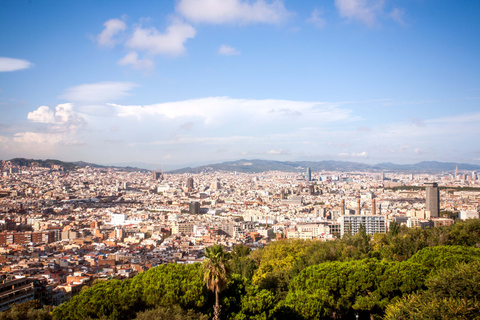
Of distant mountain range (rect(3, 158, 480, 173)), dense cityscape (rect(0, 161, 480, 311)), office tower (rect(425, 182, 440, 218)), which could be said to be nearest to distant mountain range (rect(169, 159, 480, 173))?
distant mountain range (rect(3, 158, 480, 173))

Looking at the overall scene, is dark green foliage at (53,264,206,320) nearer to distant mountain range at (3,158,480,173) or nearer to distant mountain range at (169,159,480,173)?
distant mountain range at (3,158,480,173)

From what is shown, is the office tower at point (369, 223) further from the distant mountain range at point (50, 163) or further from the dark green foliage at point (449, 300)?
the distant mountain range at point (50, 163)

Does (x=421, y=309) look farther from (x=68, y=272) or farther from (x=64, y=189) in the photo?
(x=64, y=189)

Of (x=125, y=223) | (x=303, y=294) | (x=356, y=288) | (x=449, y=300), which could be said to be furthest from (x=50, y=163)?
(x=449, y=300)

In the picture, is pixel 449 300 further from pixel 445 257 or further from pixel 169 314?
pixel 445 257

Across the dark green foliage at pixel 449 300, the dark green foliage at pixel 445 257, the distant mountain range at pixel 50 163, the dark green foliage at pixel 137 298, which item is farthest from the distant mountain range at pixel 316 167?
the dark green foliage at pixel 449 300

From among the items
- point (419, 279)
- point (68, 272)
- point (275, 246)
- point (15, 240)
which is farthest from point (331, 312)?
point (15, 240)
